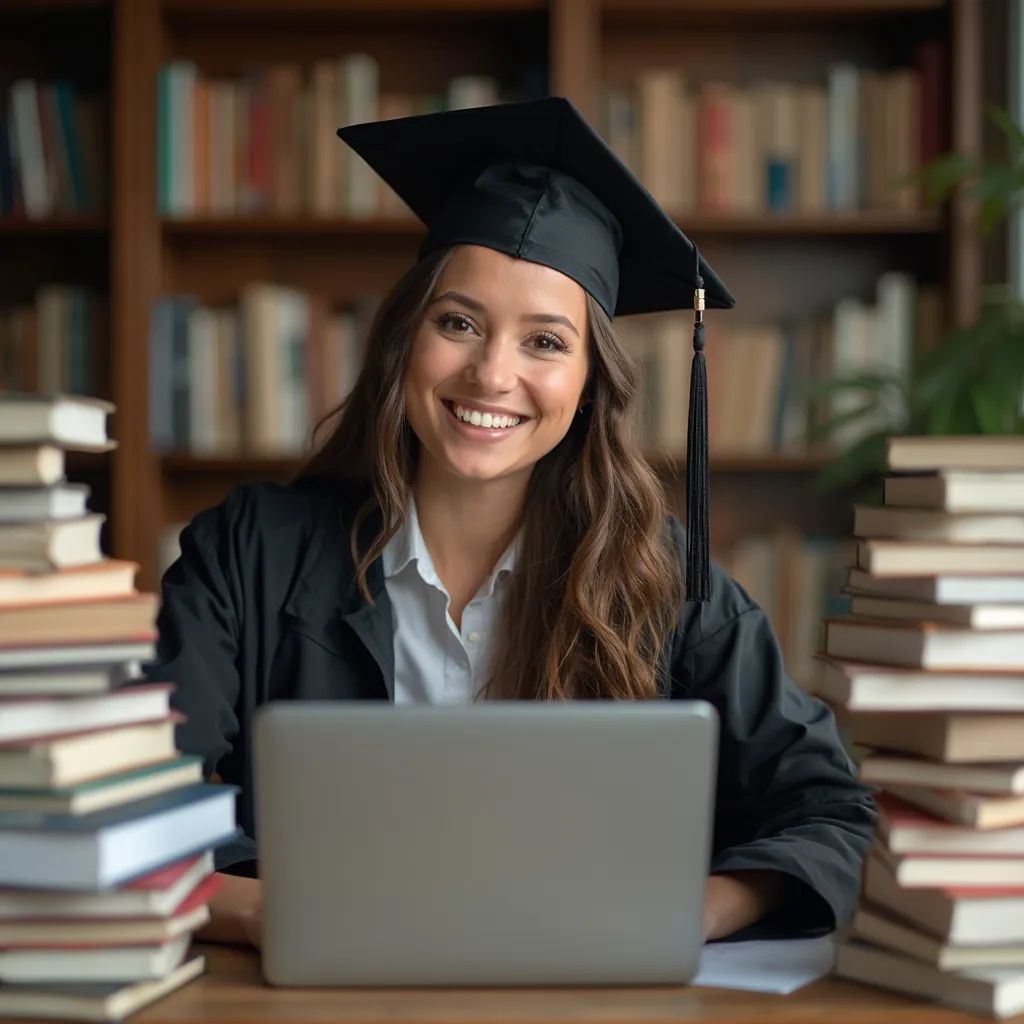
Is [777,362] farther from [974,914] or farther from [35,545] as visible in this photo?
[35,545]

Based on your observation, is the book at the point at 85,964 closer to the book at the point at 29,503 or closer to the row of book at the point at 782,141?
the book at the point at 29,503

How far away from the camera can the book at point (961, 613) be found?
1.04 meters

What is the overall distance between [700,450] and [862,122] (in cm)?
204

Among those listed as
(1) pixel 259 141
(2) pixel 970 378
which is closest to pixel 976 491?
(2) pixel 970 378

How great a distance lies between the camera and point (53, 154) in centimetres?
347

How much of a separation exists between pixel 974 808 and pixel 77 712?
0.66m

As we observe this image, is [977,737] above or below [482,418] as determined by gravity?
below

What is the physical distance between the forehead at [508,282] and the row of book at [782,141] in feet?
5.63

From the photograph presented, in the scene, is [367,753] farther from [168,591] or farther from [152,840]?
[168,591]

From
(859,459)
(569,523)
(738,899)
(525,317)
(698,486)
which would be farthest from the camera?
(859,459)

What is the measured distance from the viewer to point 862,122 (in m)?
3.41

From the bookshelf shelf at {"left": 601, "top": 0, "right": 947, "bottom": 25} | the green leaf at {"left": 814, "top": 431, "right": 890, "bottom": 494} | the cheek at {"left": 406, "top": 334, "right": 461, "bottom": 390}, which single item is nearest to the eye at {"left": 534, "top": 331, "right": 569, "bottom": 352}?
the cheek at {"left": 406, "top": 334, "right": 461, "bottom": 390}

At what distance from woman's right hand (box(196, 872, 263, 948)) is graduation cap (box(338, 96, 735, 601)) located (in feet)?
2.18

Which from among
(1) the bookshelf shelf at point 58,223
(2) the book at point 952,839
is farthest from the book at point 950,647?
(1) the bookshelf shelf at point 58,223
